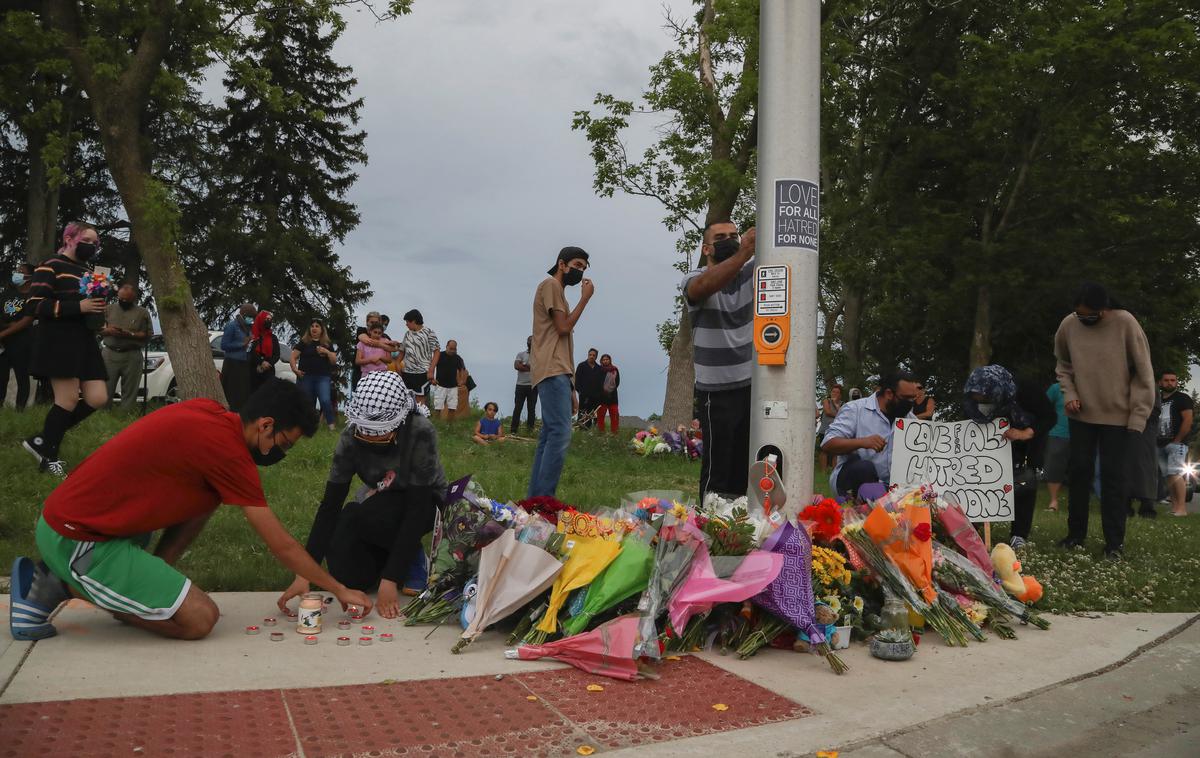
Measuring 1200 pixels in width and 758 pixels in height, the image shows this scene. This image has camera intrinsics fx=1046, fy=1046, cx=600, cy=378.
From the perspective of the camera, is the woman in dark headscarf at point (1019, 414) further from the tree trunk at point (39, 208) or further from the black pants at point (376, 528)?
the tree trunk at point (39, 208)

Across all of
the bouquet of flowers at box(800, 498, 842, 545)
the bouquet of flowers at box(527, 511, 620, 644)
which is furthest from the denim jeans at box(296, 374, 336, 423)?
the bouquet of flowers at box(800, 498, 842, 545)

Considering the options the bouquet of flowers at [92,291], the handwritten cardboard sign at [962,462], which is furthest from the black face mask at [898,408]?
the bouquet of flowers at [92,291]

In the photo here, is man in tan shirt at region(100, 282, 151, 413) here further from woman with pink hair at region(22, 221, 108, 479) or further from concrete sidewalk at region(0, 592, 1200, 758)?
concrete sidewalk at region(0, 592, 1200, 758)

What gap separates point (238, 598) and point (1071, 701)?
410cm

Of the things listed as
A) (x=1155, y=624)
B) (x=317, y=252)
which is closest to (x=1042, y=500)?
(x=1155, y=624)

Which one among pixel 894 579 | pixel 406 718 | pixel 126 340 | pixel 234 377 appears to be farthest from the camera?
pixel 234 377

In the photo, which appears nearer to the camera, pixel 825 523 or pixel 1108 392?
pixel 825 523

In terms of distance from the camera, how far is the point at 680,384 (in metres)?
20.5

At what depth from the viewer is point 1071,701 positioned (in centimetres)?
421

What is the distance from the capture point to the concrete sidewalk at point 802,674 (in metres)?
3.71

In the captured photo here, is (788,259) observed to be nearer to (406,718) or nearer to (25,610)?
(406,718)

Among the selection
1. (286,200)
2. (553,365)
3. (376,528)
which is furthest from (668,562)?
(286,200)

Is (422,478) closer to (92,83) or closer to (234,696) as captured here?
(234,696)

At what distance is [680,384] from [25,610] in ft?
54.2
